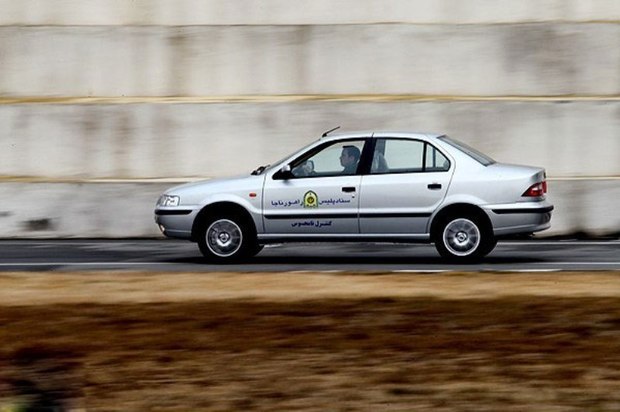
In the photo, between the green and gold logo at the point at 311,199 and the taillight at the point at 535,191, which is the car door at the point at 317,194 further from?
the taillight at the point at 535,191

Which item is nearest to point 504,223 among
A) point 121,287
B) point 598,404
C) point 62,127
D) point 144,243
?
point 121,287

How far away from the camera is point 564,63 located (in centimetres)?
2294

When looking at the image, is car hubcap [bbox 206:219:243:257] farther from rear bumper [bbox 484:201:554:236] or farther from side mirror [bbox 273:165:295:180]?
rear bumper [bbox 484:201:554:236]

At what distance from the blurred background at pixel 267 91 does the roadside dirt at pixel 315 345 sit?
7.90m

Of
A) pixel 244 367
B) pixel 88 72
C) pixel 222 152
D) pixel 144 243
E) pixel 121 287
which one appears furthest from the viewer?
pixel 88 72

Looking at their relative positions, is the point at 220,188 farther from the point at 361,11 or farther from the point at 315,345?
the point at 361,11

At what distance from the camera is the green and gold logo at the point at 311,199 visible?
16.0 metres

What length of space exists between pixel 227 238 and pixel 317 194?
1189mm

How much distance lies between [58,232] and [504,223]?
26.0 feet

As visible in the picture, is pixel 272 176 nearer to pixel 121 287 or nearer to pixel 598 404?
pixel 121 287

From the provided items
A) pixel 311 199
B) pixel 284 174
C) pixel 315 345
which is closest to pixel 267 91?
pixel 284 174

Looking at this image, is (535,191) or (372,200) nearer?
(535,191)

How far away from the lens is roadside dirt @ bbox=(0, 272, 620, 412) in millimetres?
8289

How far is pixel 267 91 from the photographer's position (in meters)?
23.6
